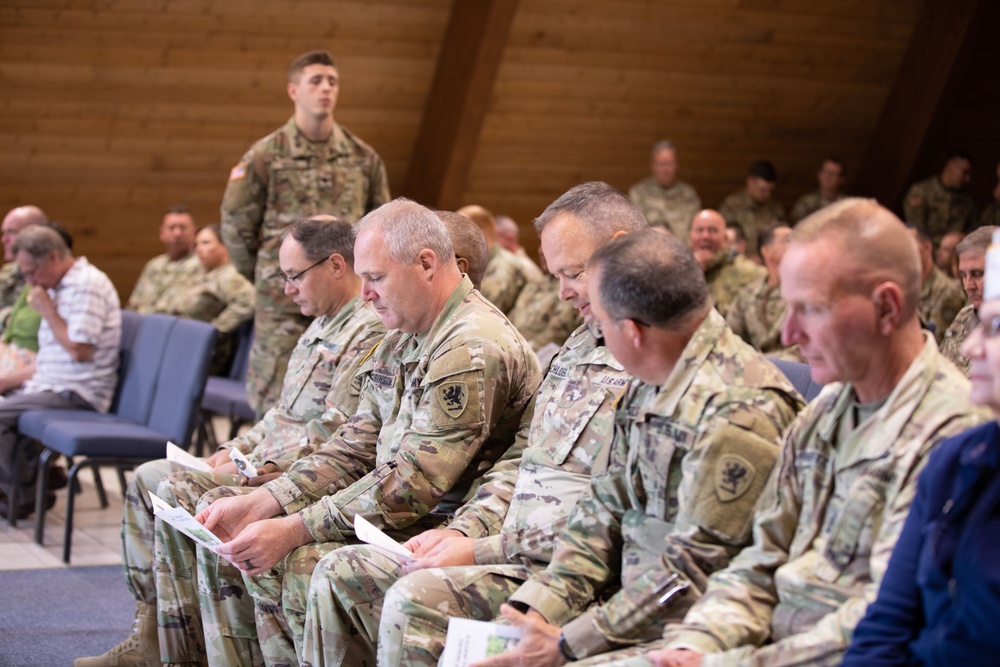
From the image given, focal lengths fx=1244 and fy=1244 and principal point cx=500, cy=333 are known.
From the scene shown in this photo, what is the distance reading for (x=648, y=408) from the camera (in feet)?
6.90

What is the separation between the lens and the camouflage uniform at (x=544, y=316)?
21.4 feet

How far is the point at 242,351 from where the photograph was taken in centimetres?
630

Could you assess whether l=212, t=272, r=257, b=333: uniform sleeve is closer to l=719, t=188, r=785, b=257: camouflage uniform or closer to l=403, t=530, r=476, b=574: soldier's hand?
l=403, t=530, r=476, b=574: soldier's hand

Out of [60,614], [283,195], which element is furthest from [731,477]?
[283,195]

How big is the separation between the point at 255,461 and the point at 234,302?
3.21 m

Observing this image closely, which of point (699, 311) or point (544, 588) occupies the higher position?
point (699, 311)

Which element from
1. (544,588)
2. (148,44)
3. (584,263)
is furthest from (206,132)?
(544,588)

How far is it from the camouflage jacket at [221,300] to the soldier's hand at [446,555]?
3999mm

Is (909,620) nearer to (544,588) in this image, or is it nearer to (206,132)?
(544,588)

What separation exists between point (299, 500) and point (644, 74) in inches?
261

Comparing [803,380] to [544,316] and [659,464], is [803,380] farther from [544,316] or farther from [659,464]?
[544,316]


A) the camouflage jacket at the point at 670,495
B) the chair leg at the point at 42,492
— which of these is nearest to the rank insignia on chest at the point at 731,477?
the camouflage jacket at the point at 670,495

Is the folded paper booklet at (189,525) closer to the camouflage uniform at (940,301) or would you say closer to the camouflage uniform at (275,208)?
the camouflage uniform at (275,208)

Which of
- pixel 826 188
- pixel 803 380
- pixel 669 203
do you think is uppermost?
pixel 826 188
